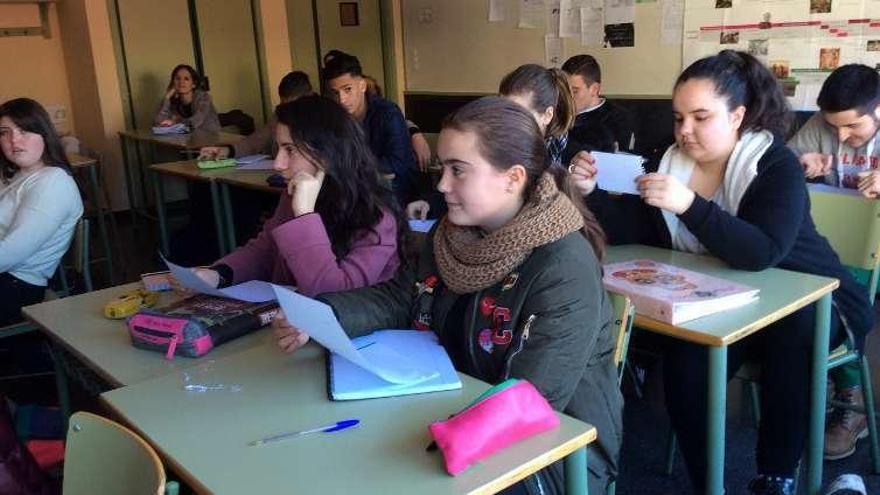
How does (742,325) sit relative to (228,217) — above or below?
above

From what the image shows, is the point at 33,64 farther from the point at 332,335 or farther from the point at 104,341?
the point at 332,335

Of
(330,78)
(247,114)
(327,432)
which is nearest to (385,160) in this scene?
(330,78)

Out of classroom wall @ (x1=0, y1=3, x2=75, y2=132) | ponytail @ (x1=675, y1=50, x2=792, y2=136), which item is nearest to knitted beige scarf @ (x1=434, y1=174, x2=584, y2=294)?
ponytail @ (x1=675, y1=50, x2=792, y2=136)

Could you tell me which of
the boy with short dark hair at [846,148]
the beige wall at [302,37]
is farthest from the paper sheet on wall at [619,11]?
the beige wall at [302,37]

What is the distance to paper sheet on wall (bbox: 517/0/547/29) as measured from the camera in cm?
551

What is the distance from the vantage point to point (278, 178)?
383cm

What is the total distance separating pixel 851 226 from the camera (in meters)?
2.21

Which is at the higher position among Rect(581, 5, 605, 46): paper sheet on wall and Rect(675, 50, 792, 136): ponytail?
Rect(581, 5, 605, 46): paper sheet on wall

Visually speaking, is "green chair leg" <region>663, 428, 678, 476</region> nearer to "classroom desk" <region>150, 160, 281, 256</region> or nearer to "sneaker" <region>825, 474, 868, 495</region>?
"sneaker" <region>825, 474, 868, 495</region>

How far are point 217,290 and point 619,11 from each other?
3.92 m

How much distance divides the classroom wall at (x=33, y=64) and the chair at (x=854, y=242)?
5.92 metres

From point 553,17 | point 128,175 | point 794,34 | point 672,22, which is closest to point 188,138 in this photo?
point 128,175

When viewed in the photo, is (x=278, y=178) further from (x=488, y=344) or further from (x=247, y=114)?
(x=247, y=114)

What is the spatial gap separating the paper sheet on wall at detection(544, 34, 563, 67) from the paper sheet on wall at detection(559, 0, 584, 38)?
0.06 m
